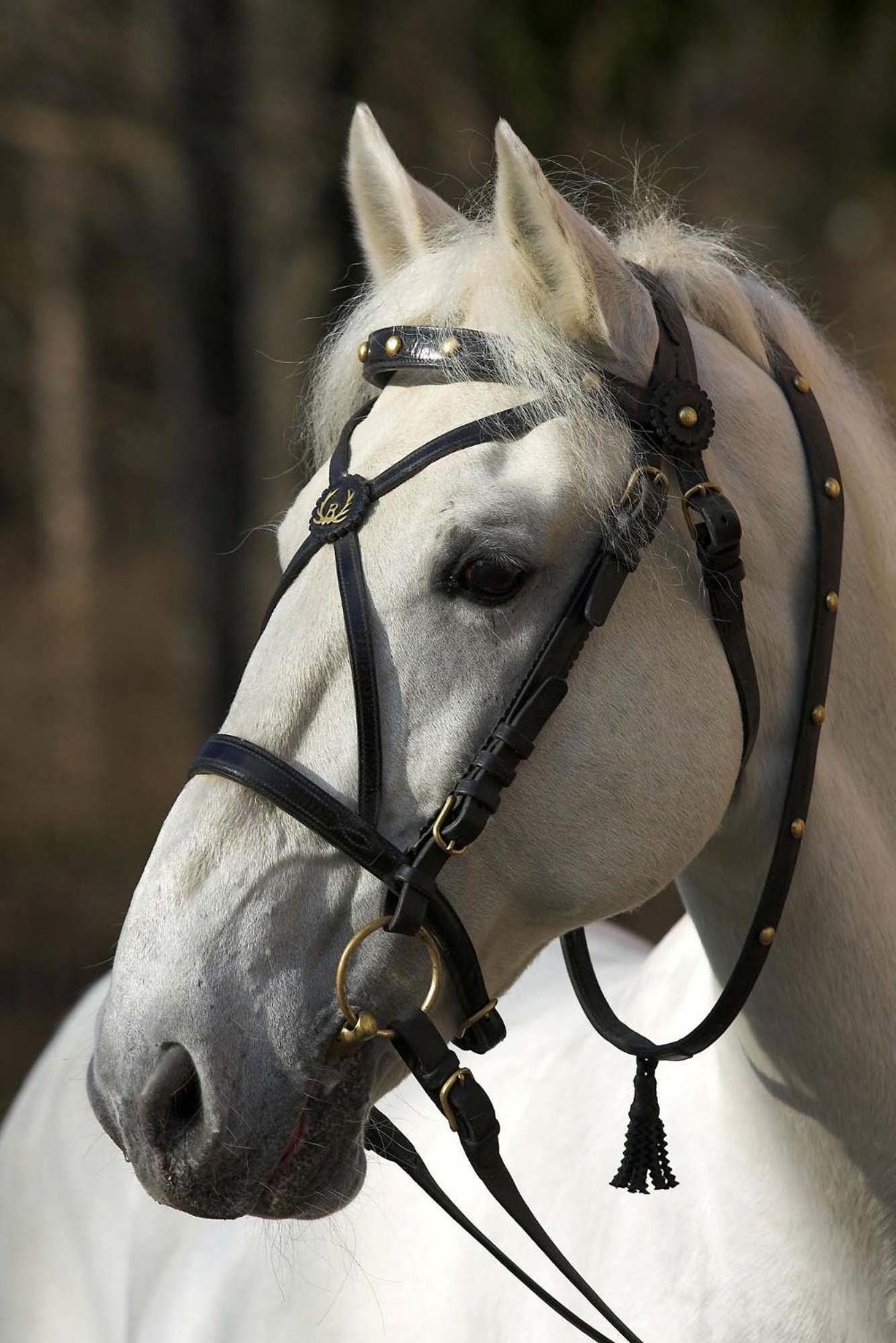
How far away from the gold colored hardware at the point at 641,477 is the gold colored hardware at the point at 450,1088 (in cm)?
70

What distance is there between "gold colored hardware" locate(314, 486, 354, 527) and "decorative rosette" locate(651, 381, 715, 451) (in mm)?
378

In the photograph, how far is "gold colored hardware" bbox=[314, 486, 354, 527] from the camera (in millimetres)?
1655

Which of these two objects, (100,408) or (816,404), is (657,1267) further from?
(100,408)

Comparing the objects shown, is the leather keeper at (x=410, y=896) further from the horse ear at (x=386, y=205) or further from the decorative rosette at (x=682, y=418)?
the horse ear at (x=386, y=205)

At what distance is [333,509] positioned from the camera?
1.67 metres

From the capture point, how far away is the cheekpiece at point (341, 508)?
165 cm

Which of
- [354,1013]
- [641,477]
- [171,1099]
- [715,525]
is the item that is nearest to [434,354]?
[641,477]

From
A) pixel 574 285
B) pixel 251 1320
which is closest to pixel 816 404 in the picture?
pixel 574 285

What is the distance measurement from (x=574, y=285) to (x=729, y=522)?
34 centimetres

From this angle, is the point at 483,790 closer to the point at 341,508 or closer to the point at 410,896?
the point at 410,896

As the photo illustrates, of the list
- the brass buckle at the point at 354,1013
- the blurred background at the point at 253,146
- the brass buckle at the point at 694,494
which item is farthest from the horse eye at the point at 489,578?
the blurred background at the point at 253,146

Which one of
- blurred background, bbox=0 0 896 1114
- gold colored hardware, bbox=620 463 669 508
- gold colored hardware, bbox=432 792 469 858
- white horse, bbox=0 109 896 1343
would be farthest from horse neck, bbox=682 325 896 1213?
blurred background, bbox=0 0 896 1114

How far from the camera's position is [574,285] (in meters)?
1.66

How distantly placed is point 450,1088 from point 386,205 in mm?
1265
